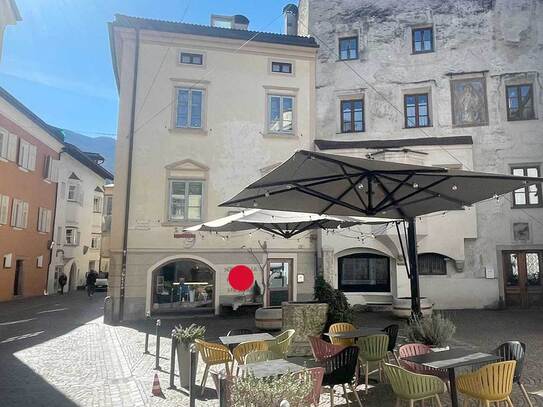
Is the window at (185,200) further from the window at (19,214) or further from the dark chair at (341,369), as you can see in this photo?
the window at (19,214)

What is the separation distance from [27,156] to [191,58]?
45.6ft

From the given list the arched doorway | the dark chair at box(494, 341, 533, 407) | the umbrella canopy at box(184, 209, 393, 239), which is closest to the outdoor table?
the dark chair at box(494, 341, 533, 407)

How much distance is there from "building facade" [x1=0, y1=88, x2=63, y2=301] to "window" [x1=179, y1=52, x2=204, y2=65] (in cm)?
1041

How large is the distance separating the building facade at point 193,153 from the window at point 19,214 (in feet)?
37.4

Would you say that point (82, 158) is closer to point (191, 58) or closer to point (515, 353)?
point (191, 58)

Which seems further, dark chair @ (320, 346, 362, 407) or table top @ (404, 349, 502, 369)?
dark chair @ (320, 346, 362, 407)

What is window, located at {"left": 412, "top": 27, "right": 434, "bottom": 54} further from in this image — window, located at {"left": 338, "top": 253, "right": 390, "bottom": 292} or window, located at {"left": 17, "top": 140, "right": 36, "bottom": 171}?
window, located at {"left": 17, "top": 140, "right": 36, "bottom": 171}

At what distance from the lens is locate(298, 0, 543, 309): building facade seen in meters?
17.3

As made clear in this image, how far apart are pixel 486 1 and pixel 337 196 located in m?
16.4

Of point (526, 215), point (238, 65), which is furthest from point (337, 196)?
point (526, 215)

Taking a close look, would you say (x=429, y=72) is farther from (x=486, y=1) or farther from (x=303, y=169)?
(x=303, y=169)

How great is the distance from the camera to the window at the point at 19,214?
23.9 metres

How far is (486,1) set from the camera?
61.0 ft

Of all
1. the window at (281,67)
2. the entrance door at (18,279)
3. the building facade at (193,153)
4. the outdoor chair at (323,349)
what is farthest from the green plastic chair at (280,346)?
the entrance door at (18,279)
